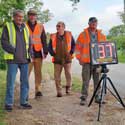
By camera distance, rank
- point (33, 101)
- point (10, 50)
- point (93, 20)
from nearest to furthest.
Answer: point (10, 50) < point (93, 20) < point (33, 101)

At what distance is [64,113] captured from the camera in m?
10.4

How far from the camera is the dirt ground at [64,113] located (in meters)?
9.66

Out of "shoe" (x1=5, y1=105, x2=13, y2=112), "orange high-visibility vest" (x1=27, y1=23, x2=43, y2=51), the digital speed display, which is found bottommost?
"shoe" (x1=5, y1=105, x2=13, y2=112)

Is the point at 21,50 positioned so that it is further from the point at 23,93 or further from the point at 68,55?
the point at 68,55

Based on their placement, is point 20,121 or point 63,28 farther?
point 63,28

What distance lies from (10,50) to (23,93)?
41.9 inches

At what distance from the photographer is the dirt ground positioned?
9.66m

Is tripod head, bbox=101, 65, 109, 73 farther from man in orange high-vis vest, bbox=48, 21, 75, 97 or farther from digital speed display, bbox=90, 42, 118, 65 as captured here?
man in orange high-vis vest, bbox=48, 21, 75, 97

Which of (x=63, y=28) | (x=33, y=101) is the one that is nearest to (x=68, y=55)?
(x=63, y=28)

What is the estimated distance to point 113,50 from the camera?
10.8 metres

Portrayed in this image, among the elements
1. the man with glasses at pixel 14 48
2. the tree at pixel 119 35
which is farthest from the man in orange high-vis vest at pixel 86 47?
the tree at pixel 119 35

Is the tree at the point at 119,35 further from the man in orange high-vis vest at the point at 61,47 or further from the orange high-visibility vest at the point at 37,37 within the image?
the orange high-visibility vest at the point at 37,37

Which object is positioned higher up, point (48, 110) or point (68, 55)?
point (68, 55)

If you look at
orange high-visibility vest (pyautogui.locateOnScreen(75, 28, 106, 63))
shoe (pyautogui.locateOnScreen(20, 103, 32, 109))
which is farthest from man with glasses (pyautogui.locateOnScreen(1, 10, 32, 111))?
orange high-visibility vest (pyautogui.locateOnScreen(75, 28, 106, 63))
